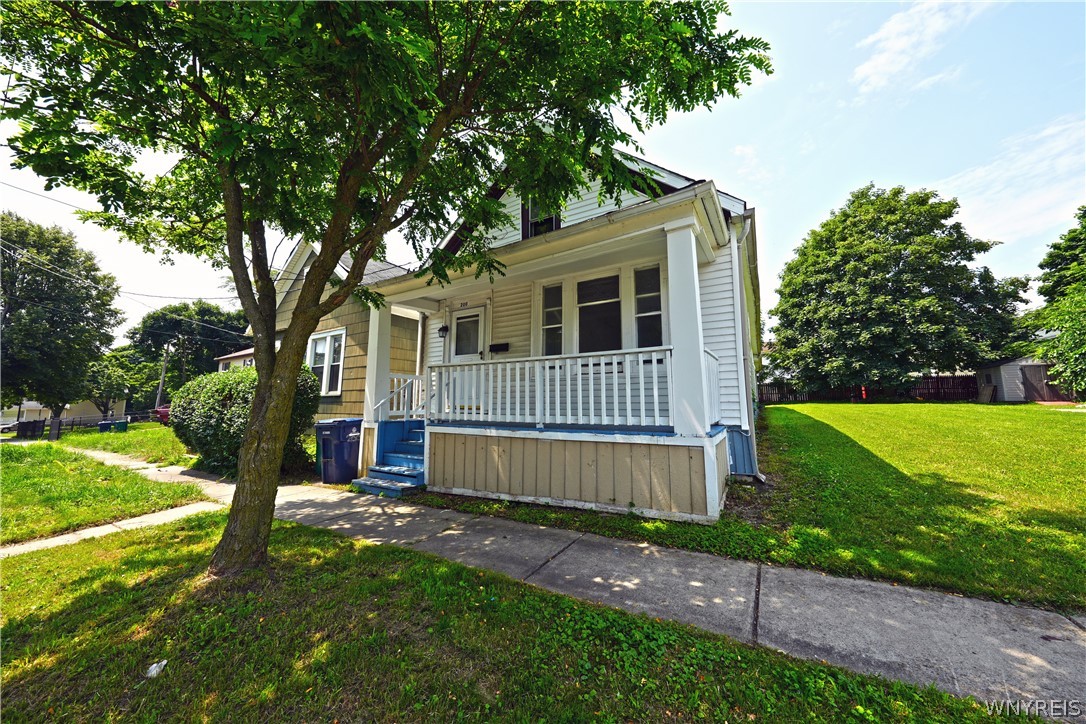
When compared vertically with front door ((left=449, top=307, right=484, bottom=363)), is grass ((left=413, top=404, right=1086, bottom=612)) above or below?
below

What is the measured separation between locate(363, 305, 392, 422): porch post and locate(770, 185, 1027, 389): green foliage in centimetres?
2544

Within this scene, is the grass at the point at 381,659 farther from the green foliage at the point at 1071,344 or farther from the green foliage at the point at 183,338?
the green foliage at the point at 183,338

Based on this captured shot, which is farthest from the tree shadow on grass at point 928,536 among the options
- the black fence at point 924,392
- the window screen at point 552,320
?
the black fence at point 924,392

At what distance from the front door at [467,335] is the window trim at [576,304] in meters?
1.55

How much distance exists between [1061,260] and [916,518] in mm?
33603

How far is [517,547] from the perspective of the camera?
12.6 feet

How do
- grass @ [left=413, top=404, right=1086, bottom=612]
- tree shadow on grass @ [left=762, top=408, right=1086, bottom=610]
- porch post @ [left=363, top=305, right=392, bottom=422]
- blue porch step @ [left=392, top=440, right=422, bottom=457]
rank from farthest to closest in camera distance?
porch post @ [left=363, top=305, right=392, bottom=422] < blue porch step @ [left=392, top=440, right=422, bottom=457] < grass @ [left=413, top=404, right=1086, bottom=612] < tree shadow on grass @ [left=762, top=408, right=1086, bottom=610]

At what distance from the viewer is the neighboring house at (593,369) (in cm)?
452

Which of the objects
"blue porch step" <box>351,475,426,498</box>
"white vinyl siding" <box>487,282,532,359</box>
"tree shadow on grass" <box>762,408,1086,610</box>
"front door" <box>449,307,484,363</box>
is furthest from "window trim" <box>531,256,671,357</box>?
"blue porch step" <box>351,475,426,498</box>

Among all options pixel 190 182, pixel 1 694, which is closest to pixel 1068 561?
pixel 1 694

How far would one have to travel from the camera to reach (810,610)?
8.64 feet

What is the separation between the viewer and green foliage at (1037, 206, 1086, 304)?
2164 cm

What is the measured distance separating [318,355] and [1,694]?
31.7 ft

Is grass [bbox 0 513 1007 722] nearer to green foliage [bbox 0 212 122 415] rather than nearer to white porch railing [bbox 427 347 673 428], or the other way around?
white porch railing [bbox 427 347 673 428]
